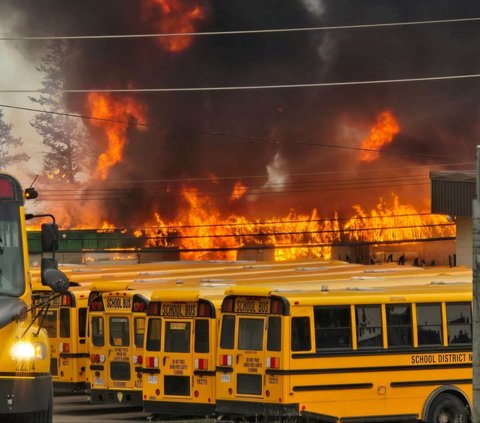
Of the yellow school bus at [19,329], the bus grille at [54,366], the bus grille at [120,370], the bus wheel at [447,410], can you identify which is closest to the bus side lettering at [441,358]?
the bus wheel at [447,410]

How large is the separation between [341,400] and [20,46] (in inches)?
2433

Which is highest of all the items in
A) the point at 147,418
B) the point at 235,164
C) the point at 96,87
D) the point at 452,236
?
the point at 96,87

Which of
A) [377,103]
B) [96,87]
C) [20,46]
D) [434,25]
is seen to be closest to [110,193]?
[96,87]

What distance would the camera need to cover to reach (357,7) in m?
74.5

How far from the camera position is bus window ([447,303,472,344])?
21.3 meters

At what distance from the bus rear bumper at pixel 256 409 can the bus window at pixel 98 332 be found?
4.62 meters

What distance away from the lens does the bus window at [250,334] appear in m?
20.8

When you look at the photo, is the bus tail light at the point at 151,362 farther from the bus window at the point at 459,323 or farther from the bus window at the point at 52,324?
the bus window at the point at 459,323

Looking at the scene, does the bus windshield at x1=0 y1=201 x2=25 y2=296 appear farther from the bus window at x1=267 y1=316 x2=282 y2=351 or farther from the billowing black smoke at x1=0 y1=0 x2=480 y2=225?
the billowing black smoke at x1=0 y1=0 x2=480 y2=225

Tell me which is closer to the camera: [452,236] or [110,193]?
[452,236]

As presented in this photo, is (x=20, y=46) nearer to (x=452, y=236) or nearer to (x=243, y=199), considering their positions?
(x=243, y=199)

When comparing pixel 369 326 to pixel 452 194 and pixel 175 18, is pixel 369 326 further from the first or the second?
pixel 175 18

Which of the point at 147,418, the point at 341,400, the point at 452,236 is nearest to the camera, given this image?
the point at 341,400

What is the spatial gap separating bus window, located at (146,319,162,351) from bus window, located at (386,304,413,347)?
4386 millimetres
